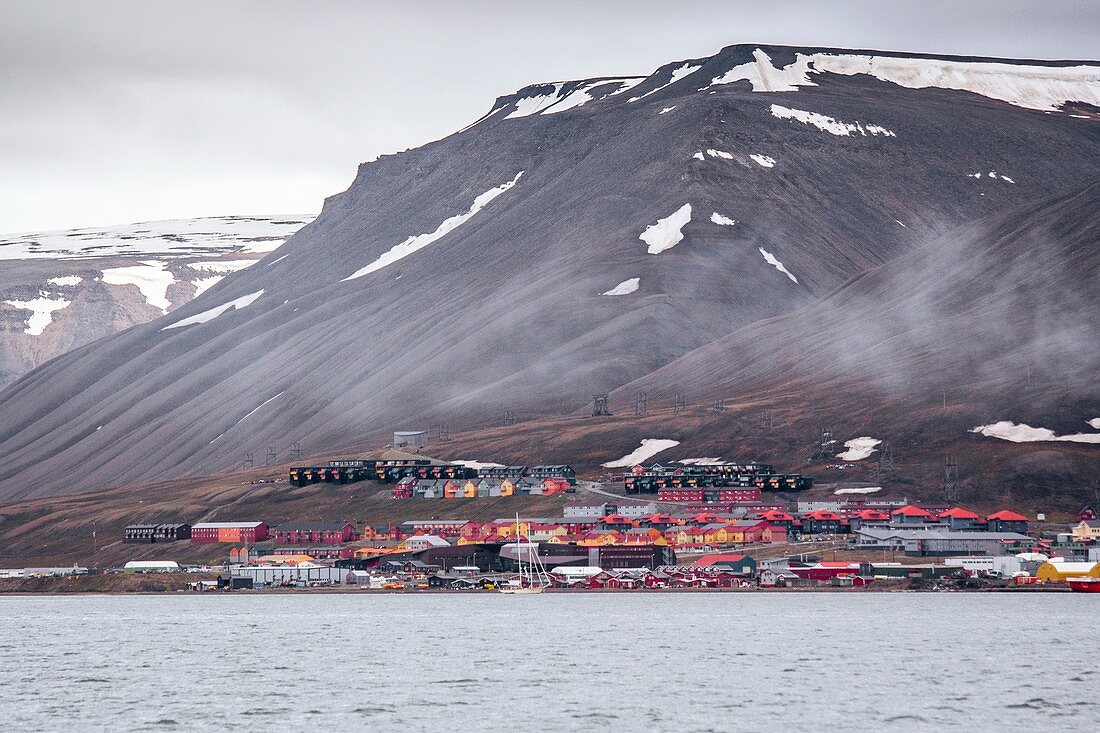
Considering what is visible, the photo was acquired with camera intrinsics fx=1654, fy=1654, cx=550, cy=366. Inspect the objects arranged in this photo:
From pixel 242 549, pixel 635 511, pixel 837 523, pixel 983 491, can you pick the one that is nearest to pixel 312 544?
pixel 242 549

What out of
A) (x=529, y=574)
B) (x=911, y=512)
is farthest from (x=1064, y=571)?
(x=529, y=574)

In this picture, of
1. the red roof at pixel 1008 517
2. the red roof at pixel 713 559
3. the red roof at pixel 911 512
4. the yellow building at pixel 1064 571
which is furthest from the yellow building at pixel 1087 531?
the red roof at pixel 713 559

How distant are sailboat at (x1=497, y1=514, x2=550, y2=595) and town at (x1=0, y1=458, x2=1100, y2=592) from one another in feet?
1.37

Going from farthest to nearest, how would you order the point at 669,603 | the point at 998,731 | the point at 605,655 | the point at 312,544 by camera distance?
the point at 312,544, the point at 669,603, the point at 605,655, the point at 998,731

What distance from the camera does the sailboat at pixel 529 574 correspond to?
15000cm

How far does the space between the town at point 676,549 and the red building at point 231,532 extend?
16cm

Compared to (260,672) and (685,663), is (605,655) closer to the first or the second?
(685,663)

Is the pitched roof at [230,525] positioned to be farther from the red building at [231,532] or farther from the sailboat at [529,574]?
the sailboat at [529,574]

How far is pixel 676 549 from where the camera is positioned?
16838cm

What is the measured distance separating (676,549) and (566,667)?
86480 millimetres

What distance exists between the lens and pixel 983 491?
19212 centimetres

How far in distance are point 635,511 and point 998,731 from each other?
134m

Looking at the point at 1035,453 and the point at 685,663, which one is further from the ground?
the point at 1035,453

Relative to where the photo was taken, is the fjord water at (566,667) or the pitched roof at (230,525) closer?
the fjord water at (566,667)
